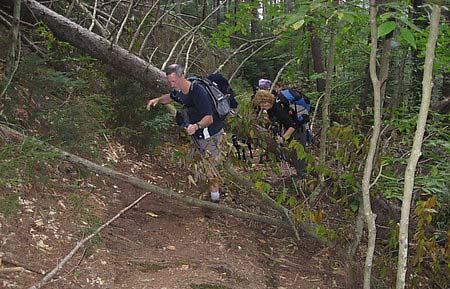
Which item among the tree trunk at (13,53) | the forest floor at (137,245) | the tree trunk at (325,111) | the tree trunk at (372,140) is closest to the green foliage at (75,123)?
the forest floor at (137,245)

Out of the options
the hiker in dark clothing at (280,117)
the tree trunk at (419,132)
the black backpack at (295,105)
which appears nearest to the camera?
the tree trunk at (419,132)

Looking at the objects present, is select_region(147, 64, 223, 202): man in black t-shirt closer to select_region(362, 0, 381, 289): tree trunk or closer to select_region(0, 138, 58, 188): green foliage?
select_region(0, 138, 58, 188): green foliage

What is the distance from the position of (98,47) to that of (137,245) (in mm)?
3057

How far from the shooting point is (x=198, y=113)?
5.66m

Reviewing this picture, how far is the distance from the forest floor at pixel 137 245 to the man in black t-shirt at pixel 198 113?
29.5 inches

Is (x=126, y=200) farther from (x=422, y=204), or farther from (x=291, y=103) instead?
(x=422, y=204)

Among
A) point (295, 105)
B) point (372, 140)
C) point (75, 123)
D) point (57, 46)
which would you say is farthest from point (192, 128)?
point (57, 46)

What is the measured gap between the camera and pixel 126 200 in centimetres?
582

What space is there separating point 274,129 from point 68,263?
11.8ft

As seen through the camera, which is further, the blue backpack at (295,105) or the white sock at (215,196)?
the blue backpack at (295,105)

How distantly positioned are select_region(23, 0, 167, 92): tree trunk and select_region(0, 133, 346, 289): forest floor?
137 cm

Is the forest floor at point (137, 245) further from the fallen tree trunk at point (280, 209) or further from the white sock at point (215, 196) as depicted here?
the fallen tree trunk at point (280, 209)

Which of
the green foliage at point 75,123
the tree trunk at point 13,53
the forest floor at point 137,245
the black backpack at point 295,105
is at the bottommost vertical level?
the forest floor at point 137,245

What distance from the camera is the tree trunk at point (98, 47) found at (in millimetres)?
6512
